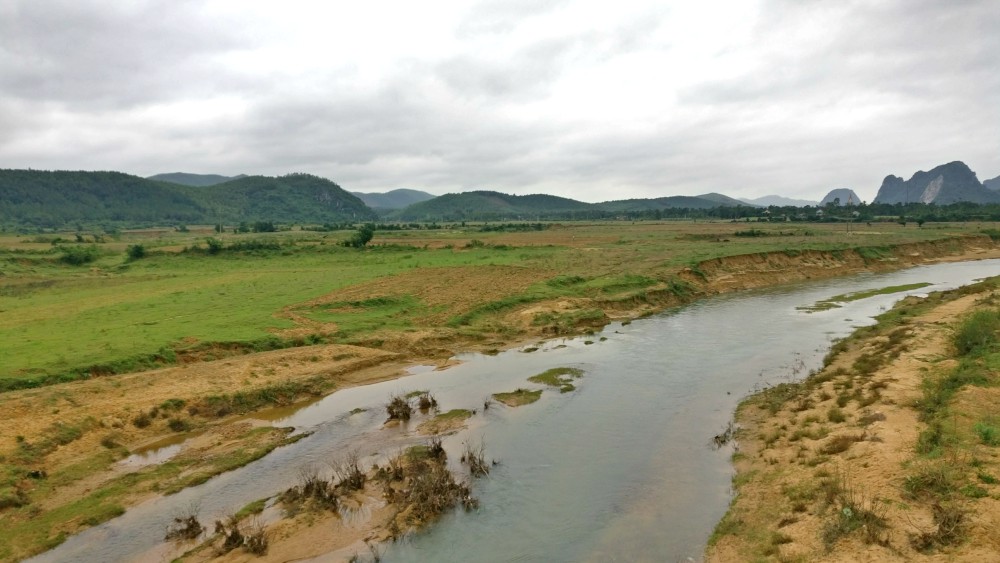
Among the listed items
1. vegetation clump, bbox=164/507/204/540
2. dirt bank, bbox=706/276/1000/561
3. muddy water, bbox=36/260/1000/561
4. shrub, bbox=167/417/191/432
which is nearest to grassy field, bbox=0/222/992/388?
shrub, bbox=167/417/191/432

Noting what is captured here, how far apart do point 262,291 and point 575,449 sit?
32.2 meters

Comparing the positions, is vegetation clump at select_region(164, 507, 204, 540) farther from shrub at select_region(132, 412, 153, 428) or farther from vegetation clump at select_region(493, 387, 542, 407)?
vegetation clump at select_region(493, 387, 542, 407)

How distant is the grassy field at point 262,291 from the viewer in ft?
86.5

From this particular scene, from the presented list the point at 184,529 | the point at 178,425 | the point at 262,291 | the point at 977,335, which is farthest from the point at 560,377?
the point at 262,291

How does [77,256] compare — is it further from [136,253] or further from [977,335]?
[977,335]

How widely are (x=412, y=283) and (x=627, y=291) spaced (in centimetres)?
1715

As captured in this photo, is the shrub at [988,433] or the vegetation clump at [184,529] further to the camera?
the vegetation clump at [184,529]

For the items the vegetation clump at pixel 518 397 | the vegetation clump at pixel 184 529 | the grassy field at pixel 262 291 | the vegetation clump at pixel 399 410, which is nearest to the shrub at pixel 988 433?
the vegetation clump at pixel 518 397

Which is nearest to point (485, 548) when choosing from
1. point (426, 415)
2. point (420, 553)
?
point (420, 553)

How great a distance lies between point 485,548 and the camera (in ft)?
39.2

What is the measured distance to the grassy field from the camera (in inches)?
1038

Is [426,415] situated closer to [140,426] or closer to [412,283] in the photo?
[140,426]

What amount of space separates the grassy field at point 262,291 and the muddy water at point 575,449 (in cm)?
870

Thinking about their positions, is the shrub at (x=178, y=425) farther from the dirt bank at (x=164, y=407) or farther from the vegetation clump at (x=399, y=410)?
the vegetation clump at (x=399, y=410)
